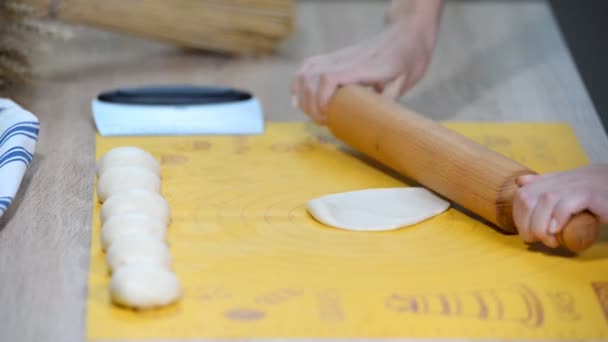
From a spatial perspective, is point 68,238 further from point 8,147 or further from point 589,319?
point 589,319

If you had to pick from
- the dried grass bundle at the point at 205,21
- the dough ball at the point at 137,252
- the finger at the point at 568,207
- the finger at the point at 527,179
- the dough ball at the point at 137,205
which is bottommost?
the dough ball at the point at 137,252

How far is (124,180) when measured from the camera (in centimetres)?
115

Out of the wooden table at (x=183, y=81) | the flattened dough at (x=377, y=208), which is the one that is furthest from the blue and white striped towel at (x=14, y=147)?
the flattened dough at (x=377, y=208)

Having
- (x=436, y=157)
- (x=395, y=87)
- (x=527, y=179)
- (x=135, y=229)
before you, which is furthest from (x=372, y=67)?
(x=135, y=229)

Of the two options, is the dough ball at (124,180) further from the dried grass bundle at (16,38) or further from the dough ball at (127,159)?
the dried grass bundle at (16,38)

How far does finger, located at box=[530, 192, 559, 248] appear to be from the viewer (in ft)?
3.37

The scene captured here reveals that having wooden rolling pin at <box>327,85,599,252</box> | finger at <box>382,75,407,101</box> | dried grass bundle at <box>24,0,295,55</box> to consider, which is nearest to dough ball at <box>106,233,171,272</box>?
wooden rolling pin at <box>327,85,599,252</box>

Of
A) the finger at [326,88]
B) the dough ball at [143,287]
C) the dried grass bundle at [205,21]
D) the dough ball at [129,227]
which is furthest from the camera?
the dried grass bundle at [205,21]

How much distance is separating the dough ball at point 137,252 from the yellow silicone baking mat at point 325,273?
1.1 inches

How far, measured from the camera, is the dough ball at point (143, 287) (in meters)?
0.93

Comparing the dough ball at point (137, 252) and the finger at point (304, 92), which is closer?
the dough ball at point (137, 252)

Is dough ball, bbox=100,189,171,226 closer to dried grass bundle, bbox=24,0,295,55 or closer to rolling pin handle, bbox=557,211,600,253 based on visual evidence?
rolling pin handle, bbox=557,211,600,253

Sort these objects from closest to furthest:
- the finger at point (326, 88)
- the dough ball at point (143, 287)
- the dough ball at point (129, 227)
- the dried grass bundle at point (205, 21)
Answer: the dough ball at point (143, 287) → the dough ball at point (129, 227) → the finger at point (326, 88) → the dried grass bundle at point (205, 21)

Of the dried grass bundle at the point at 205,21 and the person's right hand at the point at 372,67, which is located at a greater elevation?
the dried grass bundle at the point at 205,21
